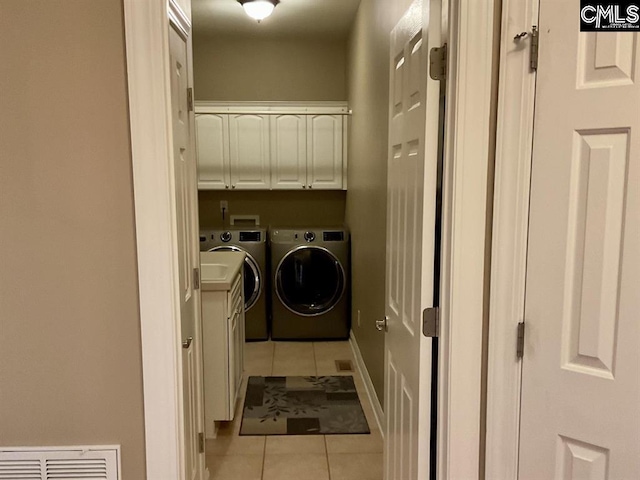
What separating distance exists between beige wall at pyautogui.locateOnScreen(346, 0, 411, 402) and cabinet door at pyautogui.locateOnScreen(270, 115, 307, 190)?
49 cm

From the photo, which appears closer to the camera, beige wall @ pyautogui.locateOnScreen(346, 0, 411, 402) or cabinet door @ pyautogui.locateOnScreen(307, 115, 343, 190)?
beige wall @ pyautogui.locateOnScreen(346, 0, 411, 402)

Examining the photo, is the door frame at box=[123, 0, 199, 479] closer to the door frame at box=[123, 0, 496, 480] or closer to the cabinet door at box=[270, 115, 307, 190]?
the door frame at box=[123, 0, 496, 480]

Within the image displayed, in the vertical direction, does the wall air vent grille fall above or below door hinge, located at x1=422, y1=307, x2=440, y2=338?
below

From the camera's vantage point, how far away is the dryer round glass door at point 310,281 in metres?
4.43

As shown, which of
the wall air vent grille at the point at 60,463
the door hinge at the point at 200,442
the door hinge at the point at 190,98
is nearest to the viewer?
the wall air vent grille at the point at 60,463

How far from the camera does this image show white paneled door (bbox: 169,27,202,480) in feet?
5.72

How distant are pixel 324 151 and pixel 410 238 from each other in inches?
130

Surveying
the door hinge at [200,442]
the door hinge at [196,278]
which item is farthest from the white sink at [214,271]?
the door hinge at [200,442]

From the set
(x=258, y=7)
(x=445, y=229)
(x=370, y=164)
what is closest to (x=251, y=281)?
(x=370, y=164)

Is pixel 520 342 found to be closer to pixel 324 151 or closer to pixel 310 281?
pixel 310 281

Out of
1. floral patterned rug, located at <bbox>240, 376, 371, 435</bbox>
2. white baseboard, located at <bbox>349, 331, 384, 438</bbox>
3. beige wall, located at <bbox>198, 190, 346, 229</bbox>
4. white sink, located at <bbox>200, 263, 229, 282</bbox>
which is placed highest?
beige wall, located at <bbox>198, 190, 346, 229</bbox>

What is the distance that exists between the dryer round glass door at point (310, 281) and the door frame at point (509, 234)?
3.05 m

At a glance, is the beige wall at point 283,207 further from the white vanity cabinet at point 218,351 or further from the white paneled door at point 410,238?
the white paneled door at point 410,238

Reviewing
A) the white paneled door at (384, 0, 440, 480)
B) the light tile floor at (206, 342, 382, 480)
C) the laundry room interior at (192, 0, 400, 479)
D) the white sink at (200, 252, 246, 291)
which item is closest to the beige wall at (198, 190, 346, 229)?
the laundry room interior at (192, 0, 400, 479)
